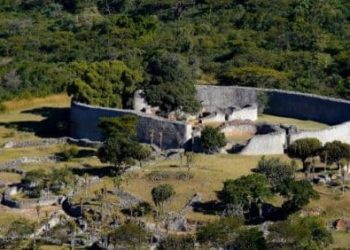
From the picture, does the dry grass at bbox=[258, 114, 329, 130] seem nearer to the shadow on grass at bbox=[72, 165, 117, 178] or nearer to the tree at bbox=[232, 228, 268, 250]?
the shadow on grass at bbox=[72, 165, 117, 178]

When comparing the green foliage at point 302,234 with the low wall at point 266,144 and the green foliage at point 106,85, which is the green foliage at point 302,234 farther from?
the green foliage at point 106,85

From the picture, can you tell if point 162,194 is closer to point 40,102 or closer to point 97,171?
point 97,171

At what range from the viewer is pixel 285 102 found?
7306 cm

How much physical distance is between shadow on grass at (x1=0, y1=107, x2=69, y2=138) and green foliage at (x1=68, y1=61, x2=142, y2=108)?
2.40 meters

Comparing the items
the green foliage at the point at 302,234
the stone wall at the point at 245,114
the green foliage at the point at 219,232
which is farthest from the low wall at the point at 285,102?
the green foliage at the point at 219,232

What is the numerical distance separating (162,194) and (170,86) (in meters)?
19.2

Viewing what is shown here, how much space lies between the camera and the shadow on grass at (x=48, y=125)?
6981 cm

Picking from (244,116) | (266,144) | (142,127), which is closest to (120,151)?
(142,127)

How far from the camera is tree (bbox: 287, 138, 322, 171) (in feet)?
188

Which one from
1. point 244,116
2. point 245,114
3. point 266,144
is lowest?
point 266,144

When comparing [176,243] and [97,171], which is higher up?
[97,171]

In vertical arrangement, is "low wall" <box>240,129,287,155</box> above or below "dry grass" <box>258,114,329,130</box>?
below

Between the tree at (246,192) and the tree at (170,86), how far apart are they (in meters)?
17.6

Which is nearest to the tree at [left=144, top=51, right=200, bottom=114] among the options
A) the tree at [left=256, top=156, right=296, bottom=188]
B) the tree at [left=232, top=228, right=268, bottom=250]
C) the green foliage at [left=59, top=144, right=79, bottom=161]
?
the green foliage at [left=59, top=144, right=79, bottom=161]
